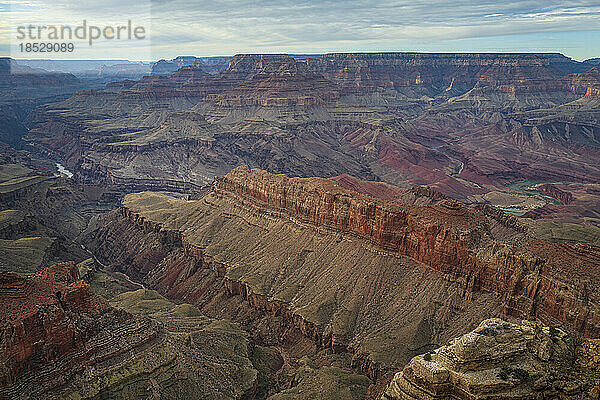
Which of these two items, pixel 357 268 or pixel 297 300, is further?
pixel 357 268

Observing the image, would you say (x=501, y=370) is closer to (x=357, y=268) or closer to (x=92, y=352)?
(x=92, y=352)

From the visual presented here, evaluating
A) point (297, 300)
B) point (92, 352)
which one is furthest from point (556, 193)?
point (92, 352)

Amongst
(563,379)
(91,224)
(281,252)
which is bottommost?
(91,224)

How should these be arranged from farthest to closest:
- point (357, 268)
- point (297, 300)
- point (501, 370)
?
point (357, 268) → point (297, 300) → point (501, 370)

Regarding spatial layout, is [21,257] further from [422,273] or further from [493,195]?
[493,195]

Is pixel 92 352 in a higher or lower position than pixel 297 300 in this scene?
higher

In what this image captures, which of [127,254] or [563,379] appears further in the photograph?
[127,254]

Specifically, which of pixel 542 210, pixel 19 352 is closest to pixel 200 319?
pixel 19 352

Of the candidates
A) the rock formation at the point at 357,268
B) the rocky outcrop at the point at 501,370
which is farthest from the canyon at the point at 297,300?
the rock formation at the point at 357,268

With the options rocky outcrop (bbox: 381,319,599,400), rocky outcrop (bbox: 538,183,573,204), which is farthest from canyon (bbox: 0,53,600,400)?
rocky outcrop (bbox: 538,183,573,204)

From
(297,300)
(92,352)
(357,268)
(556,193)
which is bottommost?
(297,300)
